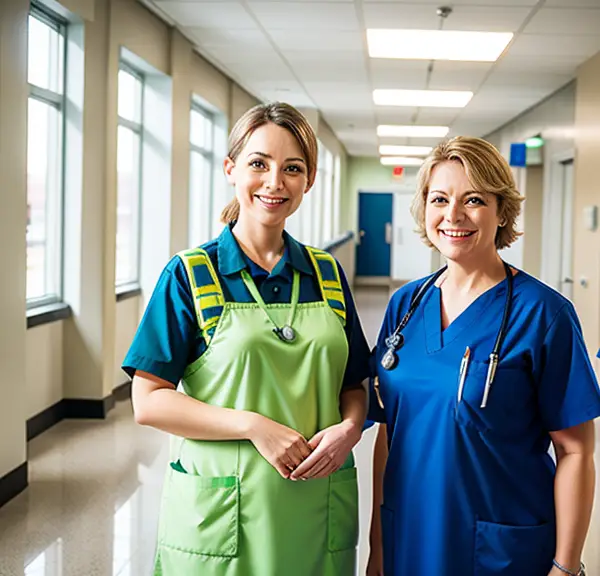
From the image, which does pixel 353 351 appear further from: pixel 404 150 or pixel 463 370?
pixel 404 150

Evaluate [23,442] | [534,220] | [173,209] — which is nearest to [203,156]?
[173,209]

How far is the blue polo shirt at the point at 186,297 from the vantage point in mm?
1614

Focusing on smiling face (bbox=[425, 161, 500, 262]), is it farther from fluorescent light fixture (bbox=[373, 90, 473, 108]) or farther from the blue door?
the blue door

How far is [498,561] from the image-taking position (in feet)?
5.19

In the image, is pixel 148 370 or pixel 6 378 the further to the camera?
pixel 6 378

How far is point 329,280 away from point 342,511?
1.49ft

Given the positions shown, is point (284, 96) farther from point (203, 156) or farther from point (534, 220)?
point (534, 220)

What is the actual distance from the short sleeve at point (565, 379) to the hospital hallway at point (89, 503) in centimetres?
201

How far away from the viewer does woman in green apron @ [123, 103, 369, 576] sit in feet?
5.25

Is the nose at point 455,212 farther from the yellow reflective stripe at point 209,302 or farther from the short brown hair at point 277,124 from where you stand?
the yellow reflective stripe at point 209,302

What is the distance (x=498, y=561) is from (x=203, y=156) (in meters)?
8.14

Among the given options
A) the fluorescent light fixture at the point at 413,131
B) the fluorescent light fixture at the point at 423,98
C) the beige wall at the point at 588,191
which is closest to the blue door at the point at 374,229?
the fluorescent light fixture at the point at 413,131

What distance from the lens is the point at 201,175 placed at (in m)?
9.44

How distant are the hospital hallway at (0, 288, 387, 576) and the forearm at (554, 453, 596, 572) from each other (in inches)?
75.3
